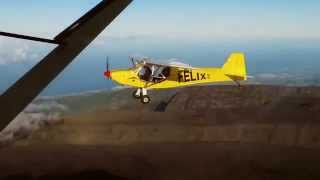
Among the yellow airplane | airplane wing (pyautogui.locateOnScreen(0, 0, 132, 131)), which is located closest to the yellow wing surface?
the yellow airplane

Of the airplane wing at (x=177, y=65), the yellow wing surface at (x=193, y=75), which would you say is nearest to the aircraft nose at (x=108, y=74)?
the yellow wing surface at (x=193, y=75)

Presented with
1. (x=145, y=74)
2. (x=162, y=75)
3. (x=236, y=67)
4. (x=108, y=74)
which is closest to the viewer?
(x=108, y=74)

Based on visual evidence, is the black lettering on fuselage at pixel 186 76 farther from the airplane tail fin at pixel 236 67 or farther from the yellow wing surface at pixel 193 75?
the airplane tail fin at pixel 236 67

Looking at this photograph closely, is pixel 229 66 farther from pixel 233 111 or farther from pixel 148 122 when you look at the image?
pixel 233 111

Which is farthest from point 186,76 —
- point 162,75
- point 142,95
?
point 142,95

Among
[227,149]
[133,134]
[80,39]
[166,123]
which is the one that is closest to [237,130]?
[166,123]

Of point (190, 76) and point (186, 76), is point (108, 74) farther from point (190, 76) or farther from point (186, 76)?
point (190, 76)
